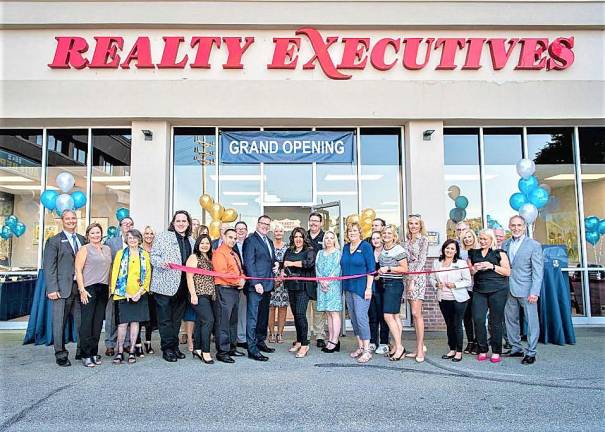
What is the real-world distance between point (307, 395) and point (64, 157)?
7.42 meters

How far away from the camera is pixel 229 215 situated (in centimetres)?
870

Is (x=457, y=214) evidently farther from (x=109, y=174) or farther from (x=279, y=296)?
(x=109, y=174)

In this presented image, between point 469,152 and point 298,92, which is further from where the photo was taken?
point 469,152

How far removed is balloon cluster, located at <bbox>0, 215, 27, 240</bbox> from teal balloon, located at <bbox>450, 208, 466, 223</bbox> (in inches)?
346

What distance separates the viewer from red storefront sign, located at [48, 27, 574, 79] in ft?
28.0

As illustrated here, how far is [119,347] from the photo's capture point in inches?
229

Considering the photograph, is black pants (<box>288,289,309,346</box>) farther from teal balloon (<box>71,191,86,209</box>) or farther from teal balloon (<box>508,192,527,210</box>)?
teal balloon (<box>71,191,86,209</box>)

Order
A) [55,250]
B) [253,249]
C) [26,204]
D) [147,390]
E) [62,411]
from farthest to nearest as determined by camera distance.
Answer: [26,204]
[253,249]
[55,250]
[147,390]
[62,411]

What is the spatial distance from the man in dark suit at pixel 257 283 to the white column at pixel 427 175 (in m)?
3.48

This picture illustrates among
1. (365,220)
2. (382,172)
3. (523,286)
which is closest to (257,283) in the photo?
(365,220)

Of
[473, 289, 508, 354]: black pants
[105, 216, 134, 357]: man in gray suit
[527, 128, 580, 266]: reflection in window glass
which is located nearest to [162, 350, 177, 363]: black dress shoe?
[105, 216, 134, 357]: man in gray suit

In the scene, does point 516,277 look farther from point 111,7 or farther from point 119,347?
point 111,7

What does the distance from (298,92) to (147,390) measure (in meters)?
5.93

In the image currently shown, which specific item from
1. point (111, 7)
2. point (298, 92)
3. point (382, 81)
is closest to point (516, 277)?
point (382, 81)
